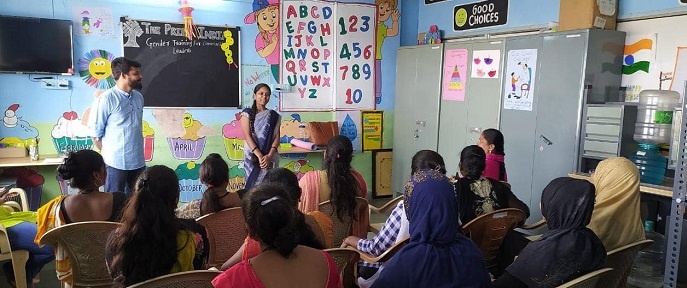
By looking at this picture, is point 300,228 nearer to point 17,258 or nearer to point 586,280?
point 586,280

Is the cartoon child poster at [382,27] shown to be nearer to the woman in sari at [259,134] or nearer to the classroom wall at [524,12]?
the classroom wall at [524,12]

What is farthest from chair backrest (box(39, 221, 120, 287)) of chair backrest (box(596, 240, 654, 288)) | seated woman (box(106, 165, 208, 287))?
chair backrest (box(596, 240, 654, 288))

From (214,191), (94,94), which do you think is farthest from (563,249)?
(94,94)

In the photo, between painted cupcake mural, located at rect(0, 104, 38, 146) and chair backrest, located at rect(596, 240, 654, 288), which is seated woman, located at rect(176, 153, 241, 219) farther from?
painted cupcake mural, located at rect(0, 104, 38, 146)

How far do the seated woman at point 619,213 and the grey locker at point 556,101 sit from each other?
1445 mm

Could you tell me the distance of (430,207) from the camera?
5.43 feet

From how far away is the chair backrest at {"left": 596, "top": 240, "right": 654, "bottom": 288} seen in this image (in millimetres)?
1982

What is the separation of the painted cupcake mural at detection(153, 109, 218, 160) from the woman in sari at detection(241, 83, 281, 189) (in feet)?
3.99

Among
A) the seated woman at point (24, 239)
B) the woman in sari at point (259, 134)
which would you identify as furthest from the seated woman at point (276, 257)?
the woman in sari at point (259, 134)

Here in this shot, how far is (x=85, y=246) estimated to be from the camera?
2.02m

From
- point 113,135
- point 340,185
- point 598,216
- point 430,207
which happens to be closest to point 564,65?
point 598,216

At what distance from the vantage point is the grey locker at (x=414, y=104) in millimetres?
5297

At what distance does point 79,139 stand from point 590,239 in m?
4.34

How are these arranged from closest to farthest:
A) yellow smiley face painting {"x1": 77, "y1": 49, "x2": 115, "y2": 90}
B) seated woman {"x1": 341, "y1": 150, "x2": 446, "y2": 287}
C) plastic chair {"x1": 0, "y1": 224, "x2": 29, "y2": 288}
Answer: seated woman {"x1": 341, "y1": 150, "x2": 446, "y2": 287} < plastic chair {"x1": 0, "y1": 224, "x2": 29, "y2": 288} < yellow smiley face painting {"x1": 77, "y1": 49, "x2": 115, "y2": 90}
